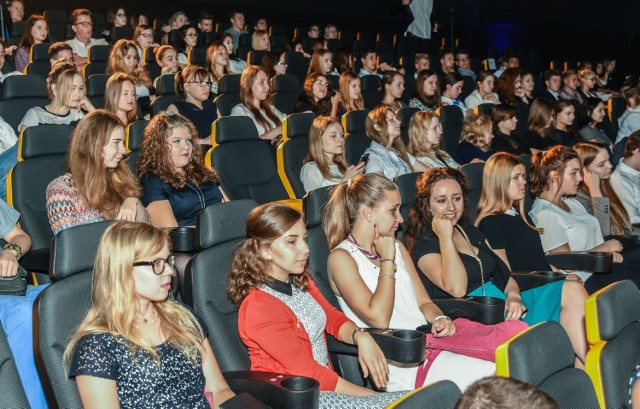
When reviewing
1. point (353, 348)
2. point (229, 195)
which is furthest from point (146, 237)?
point (229, 195)

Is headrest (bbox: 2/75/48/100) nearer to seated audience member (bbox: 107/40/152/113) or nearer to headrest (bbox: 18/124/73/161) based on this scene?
seated audience member (bbox: 107/40/152/113)

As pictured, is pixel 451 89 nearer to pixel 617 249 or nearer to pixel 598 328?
pixel 617 249

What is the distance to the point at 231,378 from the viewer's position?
238 centimetres

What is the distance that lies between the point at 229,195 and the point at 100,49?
10.4ft

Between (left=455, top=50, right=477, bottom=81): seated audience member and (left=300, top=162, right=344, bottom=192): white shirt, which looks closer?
(left=300, top=162, right=344, bottom=192): white shirt

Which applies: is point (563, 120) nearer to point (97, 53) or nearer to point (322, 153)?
point (322, 153)

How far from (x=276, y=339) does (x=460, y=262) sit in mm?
1016

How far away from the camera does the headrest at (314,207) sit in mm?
3201

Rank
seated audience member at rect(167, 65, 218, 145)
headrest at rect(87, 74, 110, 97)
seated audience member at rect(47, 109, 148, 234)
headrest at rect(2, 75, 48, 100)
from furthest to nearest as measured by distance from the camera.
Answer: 1. headrest at rect(87, 74, 110, 97)
2. seated audience member at rect(167, 65, 218, 145)
3. headrest at rect(2, 75, 48, 100)
4. seated audience member at rect(47, 109, 148, 234)

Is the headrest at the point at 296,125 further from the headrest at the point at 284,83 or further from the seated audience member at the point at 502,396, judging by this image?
the seated audience member at the point at 502,396

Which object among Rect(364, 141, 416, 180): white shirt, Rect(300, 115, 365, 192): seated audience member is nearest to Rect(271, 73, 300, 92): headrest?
Rect(364, 141, 416, 180): white shirt

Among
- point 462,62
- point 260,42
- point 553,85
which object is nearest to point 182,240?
point 260,42

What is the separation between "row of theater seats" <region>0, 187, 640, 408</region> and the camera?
6.27ft

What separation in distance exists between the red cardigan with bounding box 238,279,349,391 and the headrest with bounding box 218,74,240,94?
395cm
